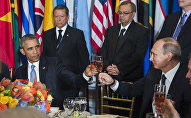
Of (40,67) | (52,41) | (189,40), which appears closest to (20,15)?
(52,41)

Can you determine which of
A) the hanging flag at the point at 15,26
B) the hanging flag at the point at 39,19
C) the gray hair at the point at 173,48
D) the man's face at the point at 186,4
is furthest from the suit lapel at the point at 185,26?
the hanging flag at the point at 15,26

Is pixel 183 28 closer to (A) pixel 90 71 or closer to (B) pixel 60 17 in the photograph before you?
(A) pixel 90 71

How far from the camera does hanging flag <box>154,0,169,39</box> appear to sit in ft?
14.8

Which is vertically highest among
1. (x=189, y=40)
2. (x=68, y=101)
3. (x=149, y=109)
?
(x=189, y=40)

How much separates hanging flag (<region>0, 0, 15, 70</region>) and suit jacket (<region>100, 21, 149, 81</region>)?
177cm

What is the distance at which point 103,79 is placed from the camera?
2984mm

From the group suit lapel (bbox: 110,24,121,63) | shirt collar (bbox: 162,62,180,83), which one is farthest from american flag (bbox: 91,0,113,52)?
shirt collar (bbox: 162,62,180,83)

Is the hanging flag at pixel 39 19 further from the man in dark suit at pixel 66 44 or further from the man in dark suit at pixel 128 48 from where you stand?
the man in dark suit at pixel 128 48

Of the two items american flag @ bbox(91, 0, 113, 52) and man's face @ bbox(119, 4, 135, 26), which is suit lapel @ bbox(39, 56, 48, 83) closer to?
man's face @ bbox(119, 4, 135, 26)

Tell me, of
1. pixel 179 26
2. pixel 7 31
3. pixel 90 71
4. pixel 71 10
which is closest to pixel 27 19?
pixel 7 31

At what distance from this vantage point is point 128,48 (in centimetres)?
422

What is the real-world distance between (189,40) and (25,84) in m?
2.10

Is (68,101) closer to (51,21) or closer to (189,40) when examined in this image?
(189,40)

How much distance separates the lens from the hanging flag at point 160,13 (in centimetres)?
450
